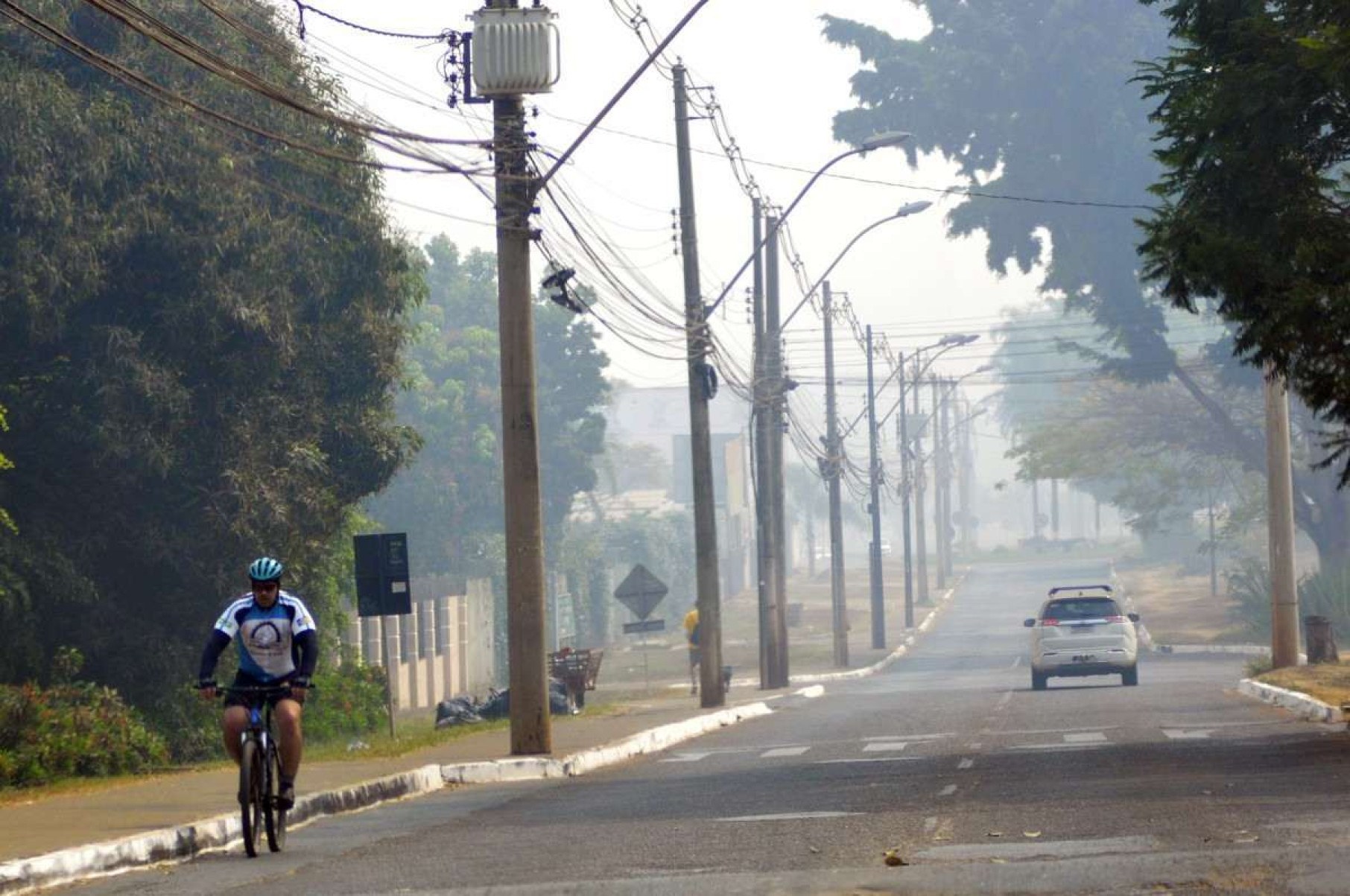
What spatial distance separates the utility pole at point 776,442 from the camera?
4388 cm

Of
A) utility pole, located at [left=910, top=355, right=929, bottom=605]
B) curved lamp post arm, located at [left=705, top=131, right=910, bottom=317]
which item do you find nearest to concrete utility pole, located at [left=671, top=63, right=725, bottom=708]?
curved lamp post arm, located at [left=705, top=131, right=910, bottom=317]

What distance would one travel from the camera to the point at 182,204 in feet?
94.1

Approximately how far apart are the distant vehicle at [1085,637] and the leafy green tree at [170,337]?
12.0m

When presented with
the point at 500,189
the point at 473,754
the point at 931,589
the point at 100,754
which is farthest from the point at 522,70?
the point at 931,589

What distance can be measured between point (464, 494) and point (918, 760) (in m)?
58.1

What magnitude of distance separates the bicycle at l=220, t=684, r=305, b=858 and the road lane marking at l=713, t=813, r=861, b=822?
2944 millimetres

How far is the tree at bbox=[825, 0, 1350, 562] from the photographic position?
62.6 m

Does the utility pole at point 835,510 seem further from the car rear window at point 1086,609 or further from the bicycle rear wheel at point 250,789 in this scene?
the bicycle rear wheel at point 250,789

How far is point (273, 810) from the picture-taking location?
13.1 metres

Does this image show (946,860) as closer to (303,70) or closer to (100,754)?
(100,754)

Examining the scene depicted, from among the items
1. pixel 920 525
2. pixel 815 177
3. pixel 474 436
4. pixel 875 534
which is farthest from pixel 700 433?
pixel 920 525

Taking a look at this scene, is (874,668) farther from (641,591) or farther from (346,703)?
(346,703)

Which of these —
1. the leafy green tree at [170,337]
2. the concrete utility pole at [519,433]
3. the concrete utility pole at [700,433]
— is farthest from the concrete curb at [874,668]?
the concrete utility pole at [519,433]

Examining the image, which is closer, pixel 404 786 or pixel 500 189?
pixel 404 786
